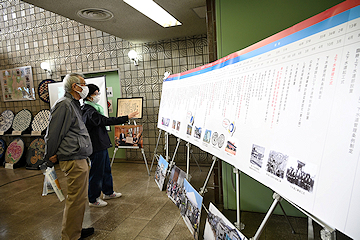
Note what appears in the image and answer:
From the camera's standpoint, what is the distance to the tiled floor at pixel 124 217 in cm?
203

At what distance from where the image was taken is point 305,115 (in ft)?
2.87

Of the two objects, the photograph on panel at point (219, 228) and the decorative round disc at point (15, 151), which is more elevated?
the photograph on panel at point (219, 228)

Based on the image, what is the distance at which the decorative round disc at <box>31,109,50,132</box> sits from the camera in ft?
15.5

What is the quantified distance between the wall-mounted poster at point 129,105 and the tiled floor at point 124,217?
126 centimetres

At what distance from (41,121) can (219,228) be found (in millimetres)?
4819

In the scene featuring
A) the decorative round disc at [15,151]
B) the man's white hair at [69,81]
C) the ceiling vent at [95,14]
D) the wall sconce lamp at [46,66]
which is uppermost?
the ceiling vent at [95,14]

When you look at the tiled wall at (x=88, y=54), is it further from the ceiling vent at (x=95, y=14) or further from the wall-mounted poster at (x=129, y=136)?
the ceiling vent at (x=95, y=14)

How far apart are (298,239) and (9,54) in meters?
6.86

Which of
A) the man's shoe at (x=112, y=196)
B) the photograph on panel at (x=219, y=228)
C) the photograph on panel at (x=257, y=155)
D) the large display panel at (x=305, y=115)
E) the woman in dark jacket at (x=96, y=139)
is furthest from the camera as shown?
the man's shoe at (x=112, y=196)

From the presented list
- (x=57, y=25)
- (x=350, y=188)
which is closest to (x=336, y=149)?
(x=350, y=188)

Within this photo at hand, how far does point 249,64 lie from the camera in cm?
130

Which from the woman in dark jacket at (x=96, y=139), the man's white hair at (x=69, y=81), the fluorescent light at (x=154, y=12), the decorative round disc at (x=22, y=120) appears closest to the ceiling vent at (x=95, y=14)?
the fluorescent light at (x=154, y=12)

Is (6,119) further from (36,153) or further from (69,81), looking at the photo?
(69,81)

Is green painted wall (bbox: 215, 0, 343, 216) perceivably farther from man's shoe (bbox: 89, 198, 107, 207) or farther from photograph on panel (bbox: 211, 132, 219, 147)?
man's shoe (bbox: 89, 198, 107, 207)
